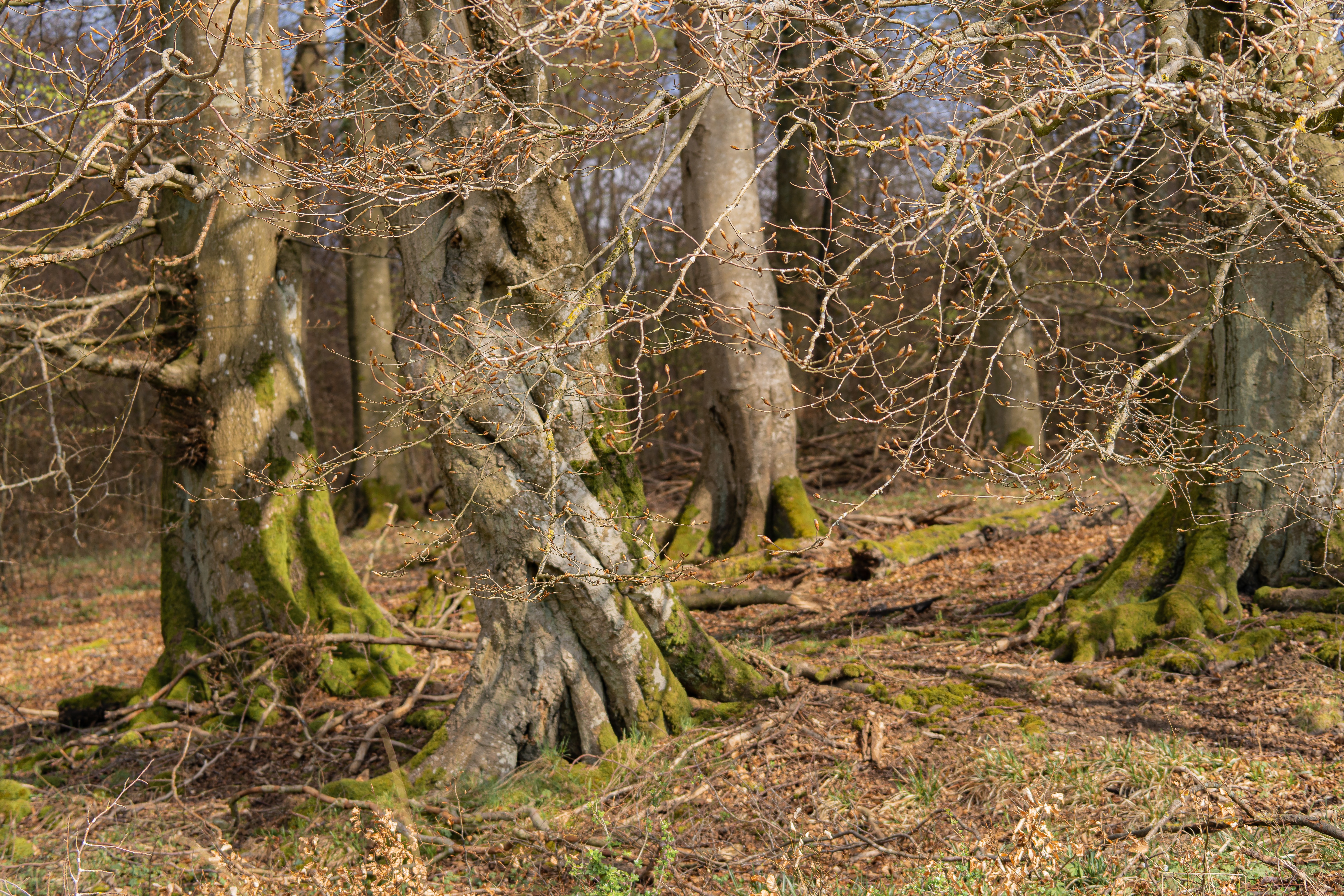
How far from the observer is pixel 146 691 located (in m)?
7.21

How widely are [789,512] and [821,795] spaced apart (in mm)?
5560

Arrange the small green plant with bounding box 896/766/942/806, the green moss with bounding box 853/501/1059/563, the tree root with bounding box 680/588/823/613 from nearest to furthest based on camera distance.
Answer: the small green plant with bounding box 896/766/942/806 < the tree root with bounding box 680/588/823/613 < the green moss with bounding box 853/501/1059/563

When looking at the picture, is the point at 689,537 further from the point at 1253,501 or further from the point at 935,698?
the point at 1253,501

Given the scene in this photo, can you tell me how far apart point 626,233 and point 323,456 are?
6.27ft

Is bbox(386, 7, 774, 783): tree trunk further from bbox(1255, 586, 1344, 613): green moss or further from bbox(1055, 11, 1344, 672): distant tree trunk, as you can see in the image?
bbox(1255, 586, 1344, 613): green moss

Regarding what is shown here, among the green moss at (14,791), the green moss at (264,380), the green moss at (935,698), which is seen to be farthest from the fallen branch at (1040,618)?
the green moss at (14,791)

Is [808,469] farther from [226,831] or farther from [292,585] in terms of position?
[226,831]

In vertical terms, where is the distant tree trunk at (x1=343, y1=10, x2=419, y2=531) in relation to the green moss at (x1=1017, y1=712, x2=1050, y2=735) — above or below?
above

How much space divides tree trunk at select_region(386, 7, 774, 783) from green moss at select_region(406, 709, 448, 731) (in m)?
1.07

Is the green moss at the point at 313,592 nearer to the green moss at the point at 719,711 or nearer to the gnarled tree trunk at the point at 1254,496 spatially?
the green moss at the point at 719,711

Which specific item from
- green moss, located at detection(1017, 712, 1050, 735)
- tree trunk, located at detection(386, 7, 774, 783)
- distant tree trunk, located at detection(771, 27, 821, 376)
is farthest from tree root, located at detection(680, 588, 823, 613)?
distant tree trunk, located at detection(771, 27, 821, 376)

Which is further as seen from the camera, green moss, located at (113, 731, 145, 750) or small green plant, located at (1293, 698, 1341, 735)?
green moss, located at (113, 731, 145, 750)

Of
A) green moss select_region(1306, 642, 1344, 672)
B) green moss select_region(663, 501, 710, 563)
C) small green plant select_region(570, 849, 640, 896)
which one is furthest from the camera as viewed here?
green moss select_region(663, 501, 710, 563)

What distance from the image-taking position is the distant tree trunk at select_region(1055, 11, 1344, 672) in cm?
586
